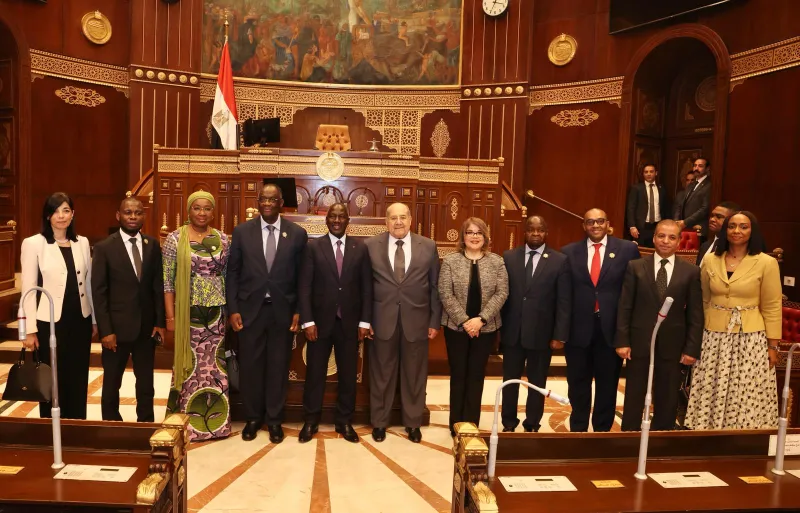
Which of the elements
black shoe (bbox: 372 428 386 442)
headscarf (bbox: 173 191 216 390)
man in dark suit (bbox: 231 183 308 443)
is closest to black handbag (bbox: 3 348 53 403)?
headscarf (bbox: 173 191 216 390)

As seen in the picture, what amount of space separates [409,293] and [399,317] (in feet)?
0.61

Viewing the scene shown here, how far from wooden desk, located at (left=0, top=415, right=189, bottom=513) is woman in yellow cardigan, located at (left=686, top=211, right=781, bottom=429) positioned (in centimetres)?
321

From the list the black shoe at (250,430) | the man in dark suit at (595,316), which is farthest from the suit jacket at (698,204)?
the black shoe at (250,430)

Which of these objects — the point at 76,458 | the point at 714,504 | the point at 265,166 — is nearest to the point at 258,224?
the point at 76,458

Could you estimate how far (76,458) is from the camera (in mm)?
2590

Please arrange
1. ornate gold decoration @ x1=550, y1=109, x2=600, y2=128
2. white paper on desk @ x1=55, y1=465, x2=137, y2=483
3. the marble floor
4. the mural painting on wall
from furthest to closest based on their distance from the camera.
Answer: the mural painting on wall
ornate gold decoration @ x1=550, y1=109, x2=600, y2=128
the marble floor
white paper on desk @ x1=55, y1=465, x2=137, y2=483

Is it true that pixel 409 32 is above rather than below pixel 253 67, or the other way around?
above

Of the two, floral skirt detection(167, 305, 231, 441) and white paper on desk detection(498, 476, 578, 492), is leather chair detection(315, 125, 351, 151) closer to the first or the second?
floral skirt detection(167, 305, 231, 441)

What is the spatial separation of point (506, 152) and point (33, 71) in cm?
747

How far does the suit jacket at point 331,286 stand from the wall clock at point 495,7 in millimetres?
7940

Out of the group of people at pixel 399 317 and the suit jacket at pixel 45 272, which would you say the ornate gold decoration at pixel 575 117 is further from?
the suit jacket at pixel 45 272

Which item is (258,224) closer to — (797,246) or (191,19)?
(797,246)

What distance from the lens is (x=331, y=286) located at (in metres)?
4.54

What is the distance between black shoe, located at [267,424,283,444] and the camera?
453 centimetres
